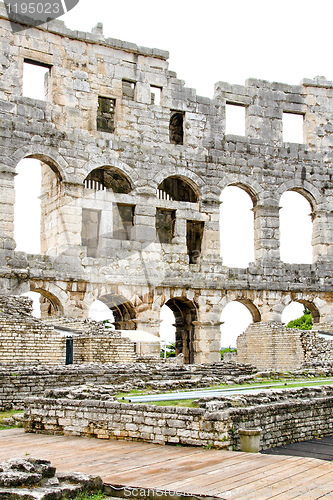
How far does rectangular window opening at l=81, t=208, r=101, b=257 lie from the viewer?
80.8 feet

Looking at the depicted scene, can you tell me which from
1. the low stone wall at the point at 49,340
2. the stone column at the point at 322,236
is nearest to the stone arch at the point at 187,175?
the stone column at the point at 322,236

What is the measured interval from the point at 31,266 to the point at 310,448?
14.2 m

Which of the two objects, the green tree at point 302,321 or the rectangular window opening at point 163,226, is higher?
the rectangular window opening at point 163,226

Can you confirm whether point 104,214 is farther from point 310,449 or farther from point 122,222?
point 310,449

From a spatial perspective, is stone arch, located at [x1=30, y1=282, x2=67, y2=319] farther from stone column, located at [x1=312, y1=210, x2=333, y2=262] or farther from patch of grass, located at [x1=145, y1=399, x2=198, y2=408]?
patch of grass, located at [x1=145, y1=399, x2=198, y2=408]

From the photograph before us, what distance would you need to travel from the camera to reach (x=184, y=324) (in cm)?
2467

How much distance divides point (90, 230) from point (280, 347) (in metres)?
8.80

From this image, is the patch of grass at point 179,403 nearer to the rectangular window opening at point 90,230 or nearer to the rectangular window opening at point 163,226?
the rectangular window opening at point 90,230

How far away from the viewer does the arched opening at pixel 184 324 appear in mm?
23391

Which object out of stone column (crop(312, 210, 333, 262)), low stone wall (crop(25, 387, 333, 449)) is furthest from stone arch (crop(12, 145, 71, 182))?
low stone wall (crop(25, 387, 333, 449))

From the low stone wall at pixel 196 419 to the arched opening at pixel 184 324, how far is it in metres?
14.0

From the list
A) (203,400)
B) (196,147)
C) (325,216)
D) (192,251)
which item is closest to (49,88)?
(196,147)

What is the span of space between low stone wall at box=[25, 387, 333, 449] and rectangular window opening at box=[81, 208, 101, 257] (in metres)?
16.0

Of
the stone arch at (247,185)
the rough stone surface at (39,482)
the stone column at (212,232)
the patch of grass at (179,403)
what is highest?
the stone arch at (247,185)
